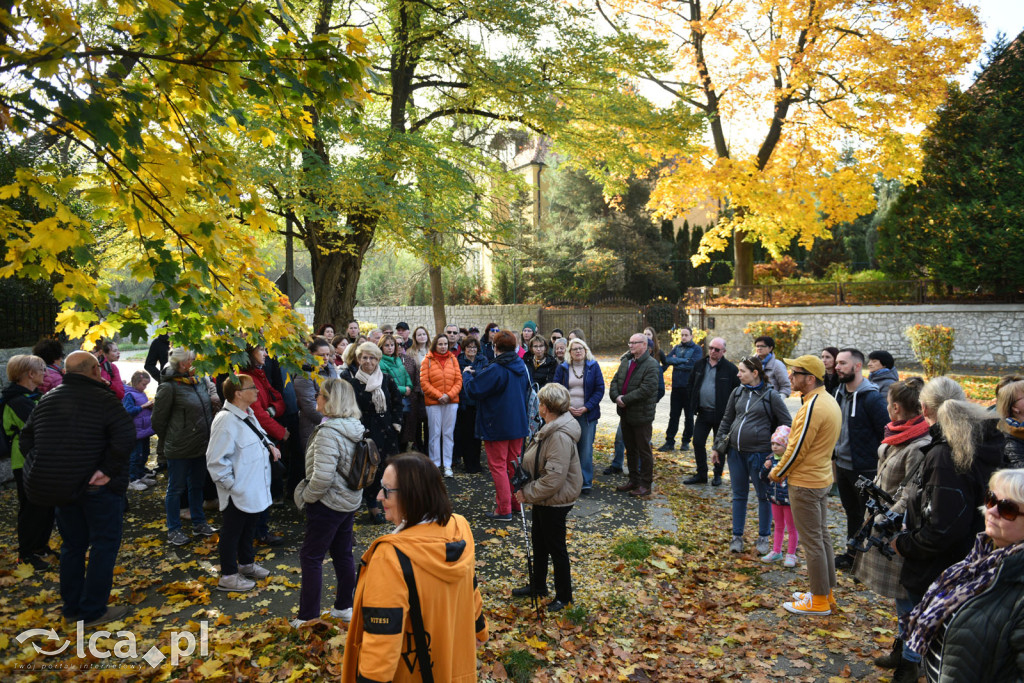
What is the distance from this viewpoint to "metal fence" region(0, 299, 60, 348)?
9.74 meters

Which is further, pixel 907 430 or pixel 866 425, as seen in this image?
pixel 866 425

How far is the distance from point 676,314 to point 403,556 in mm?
25142

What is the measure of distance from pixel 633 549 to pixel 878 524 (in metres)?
2.63

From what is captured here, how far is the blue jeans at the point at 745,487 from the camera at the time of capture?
625cm

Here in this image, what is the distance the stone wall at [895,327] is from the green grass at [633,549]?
57.1 ft

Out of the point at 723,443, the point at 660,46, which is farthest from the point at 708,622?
the point at 660,46

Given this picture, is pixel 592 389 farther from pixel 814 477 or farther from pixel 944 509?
pixel 944 509

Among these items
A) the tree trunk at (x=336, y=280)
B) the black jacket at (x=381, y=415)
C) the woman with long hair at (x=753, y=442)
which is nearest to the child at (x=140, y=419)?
the black jacket at (x=381, y=415)

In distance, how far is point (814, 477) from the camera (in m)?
4.97

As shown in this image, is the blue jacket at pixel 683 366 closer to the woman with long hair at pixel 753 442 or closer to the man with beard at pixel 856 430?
the woman with long hair at pixel 753 442

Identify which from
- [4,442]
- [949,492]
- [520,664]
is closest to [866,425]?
[949,492]

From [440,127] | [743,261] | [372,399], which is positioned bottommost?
[372,399]

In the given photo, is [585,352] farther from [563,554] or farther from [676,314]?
[676,314]

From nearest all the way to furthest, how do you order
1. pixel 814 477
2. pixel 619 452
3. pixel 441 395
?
pixel 814 477, pixel 441 395, pixel 619 452
